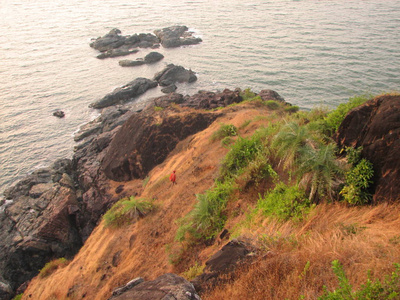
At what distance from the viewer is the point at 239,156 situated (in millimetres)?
9609

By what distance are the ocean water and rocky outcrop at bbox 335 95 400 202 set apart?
474 inches

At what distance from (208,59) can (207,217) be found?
3242cm

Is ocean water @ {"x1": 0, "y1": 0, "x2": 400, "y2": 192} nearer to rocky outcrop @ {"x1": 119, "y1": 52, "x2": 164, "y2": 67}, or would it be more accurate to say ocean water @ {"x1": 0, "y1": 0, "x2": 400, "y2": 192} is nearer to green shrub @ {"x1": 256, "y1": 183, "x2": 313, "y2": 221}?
rocky outcrop @ {"x1": 119, "y1": 52, "x2": 164, "y2": 67}

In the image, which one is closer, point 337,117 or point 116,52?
point 337,117

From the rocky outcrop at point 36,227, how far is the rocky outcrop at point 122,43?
2932 cm

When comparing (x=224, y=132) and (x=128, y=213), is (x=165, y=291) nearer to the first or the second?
(x=128, y=213)

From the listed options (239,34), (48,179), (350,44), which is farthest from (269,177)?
(239,34)

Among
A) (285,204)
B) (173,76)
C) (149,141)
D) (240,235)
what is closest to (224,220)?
(240,235)

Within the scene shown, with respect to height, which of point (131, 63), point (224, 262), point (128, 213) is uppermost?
point (224, 262)

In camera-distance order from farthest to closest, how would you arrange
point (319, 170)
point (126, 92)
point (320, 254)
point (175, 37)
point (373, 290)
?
1. point (175, 37)
2. point (126, 92)
3. point (319, 170)
4. point (320, 254)
5. point (373, 290)

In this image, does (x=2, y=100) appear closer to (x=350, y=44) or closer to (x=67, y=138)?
(x=67, y=138)

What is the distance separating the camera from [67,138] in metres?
25.6

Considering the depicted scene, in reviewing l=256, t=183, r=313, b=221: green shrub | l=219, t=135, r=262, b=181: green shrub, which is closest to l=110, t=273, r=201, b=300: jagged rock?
l=256, t=183, r=313, b=221: green shrub

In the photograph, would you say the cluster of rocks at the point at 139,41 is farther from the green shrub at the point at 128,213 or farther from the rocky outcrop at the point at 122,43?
the green shrub at the point at 128,213
